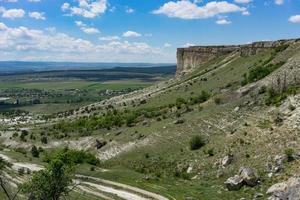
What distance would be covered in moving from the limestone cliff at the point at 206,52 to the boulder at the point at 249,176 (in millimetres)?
57861

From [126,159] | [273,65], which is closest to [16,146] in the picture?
[126,159]

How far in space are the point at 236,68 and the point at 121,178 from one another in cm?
5532

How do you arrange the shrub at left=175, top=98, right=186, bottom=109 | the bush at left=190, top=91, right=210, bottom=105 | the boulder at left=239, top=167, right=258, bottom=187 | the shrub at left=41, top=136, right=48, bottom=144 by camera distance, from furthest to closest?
the shrub at left=41, top=136, right=48, bottom=144, the shrub at left=175, top=98, right=186, bottom=109, the bush at left=190, top=91, right=210, bottom=105, the boulder at left=239, top=167, right=258, bottom=187

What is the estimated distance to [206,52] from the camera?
475 feet

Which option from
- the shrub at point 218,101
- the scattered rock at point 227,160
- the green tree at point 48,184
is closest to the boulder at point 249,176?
the scattered rock at point 227,160

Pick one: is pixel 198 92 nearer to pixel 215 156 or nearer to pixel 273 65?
pixel 273 65

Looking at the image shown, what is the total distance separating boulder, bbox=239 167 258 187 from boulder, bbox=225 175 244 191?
430mm

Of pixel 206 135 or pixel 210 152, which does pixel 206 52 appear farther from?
pixel 210 152

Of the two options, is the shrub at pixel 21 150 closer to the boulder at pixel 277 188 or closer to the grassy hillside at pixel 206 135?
the grassy hillside at pixel 206 135

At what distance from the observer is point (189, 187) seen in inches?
2067

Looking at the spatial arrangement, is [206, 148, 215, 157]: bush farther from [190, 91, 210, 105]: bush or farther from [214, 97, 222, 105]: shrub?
[190, 91, 210, 105]: bush

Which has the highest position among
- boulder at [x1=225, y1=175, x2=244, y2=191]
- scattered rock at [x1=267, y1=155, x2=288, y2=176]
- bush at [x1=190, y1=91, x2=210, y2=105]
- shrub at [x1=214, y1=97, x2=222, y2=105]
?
shrub at [x1=214, y1=97, x2=222, y2=105]

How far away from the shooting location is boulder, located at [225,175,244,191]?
1943 inches

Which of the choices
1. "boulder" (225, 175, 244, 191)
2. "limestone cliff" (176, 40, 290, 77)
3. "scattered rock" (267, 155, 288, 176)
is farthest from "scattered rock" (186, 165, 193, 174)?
"limestone cliff" (176, 40, 290, 77)
